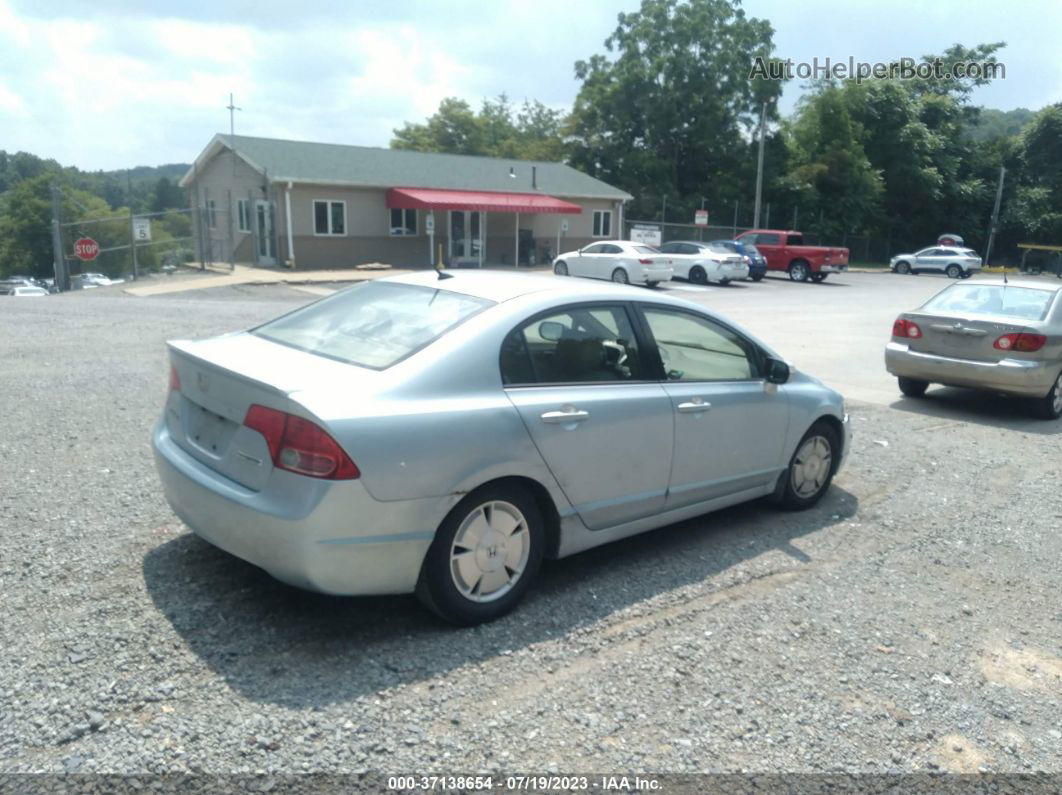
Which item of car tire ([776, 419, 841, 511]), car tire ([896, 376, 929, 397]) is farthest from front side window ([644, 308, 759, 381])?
car tire ([896, 376, 929, 397])

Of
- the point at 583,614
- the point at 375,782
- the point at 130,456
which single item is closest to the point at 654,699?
the point at 583,614

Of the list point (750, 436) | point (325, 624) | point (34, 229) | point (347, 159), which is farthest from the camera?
point (34, 229)

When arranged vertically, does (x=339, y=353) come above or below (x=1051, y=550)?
above

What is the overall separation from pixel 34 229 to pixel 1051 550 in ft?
214

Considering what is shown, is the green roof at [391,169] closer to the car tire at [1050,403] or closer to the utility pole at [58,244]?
the utility pole at [58,244]

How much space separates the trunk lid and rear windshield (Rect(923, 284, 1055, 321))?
8102 mm

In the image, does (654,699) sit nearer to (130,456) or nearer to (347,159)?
(130,456)

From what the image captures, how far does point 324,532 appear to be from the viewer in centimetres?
345

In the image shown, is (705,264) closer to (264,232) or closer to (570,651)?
(264,232)

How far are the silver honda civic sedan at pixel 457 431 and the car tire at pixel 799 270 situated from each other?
31.5 metres

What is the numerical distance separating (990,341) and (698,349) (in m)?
5.51

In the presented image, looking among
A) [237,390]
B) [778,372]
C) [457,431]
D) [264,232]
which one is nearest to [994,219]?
[264,232]

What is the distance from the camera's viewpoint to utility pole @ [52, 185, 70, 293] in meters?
23.0

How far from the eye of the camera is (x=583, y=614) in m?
4.16
